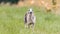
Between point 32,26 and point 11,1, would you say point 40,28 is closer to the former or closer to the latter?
point 32,26

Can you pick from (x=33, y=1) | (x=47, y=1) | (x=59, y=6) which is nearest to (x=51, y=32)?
(x=59, y=6)

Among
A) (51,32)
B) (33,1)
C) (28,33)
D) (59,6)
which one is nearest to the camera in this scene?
(28,33)

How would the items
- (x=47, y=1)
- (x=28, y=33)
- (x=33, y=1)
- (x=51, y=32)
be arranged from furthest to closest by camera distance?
(x=33, y=1), (x=47, y=1), (x=51, y=32), (x=28, y=33)

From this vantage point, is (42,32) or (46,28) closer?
(42,32)

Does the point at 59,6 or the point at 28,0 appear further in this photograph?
the point at 28,0

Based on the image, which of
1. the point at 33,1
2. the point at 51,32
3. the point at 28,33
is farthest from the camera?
the point at 33,1

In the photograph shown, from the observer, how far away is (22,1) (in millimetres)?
28266

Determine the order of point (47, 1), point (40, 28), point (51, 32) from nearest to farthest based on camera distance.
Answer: point (51, 32) < point (40, 28) < point (47, 1)

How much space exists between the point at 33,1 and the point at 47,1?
2.37 metres

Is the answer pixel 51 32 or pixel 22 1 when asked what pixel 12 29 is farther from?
pixel 22 1

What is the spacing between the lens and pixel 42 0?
26.4 m

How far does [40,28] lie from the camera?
439 inches

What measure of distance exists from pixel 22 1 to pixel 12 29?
17988 mm

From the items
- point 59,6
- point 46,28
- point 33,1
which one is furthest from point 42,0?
point 46,28
